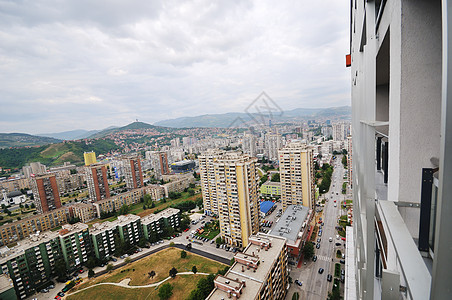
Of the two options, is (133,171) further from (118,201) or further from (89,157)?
(89,157)

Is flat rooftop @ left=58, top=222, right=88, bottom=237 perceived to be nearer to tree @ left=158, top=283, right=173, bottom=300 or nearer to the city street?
tree @ left=158, top=283, right=173, bottom=300

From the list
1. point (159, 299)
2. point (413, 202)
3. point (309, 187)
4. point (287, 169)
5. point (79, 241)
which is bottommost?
point (159, 299)

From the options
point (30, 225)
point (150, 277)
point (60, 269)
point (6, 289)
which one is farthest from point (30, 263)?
point (30, 225)

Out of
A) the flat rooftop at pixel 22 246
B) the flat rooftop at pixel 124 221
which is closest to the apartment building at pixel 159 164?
the flat rooftop at pixel 124 221

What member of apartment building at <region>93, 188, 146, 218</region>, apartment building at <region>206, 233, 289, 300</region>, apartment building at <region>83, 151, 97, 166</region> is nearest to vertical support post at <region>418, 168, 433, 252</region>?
apartment building at <region>206, 233, 289, 300</region>

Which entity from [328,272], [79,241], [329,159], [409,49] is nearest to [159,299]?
[79,241]

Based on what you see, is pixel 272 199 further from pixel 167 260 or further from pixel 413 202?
pixel 413 202
